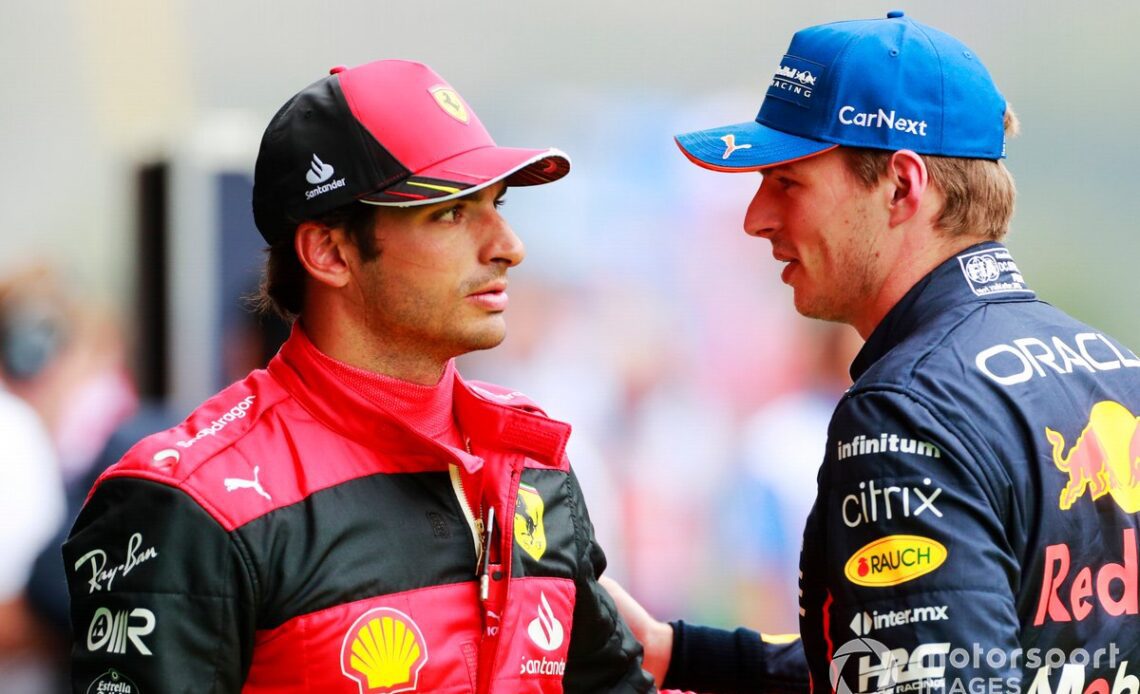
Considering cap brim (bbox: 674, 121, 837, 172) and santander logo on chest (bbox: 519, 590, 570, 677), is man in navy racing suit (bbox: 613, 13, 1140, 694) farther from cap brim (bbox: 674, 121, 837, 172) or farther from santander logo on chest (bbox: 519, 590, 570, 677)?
santander logo on chest (bbox: 519, 590, 570, 677)

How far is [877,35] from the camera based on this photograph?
2336mm

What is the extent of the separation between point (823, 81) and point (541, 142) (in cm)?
297

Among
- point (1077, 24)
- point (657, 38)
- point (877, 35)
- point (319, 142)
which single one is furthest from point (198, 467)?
point (1077, 24)

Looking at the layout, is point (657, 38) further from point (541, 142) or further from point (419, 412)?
point (419, 412)

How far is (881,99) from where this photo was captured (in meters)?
2.28

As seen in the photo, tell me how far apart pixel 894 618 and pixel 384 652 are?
74 centimetres

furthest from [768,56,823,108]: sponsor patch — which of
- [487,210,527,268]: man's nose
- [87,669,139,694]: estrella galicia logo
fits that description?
[87,669,139,694]: estrella galicia logo

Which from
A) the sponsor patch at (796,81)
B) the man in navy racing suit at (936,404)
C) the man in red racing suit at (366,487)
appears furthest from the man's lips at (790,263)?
the man in red racing suit at (366,487)

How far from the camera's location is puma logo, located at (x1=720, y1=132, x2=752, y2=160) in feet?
7.96

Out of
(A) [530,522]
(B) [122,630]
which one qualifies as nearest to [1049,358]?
(A) [530,522]

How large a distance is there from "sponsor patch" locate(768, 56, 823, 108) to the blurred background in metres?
2.69

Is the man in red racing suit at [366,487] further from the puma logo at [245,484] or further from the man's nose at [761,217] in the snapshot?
the man's nose at [761,217]

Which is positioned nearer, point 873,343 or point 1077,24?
point 873,343

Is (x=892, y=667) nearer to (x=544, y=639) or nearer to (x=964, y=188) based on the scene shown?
(x=544, y=639)
